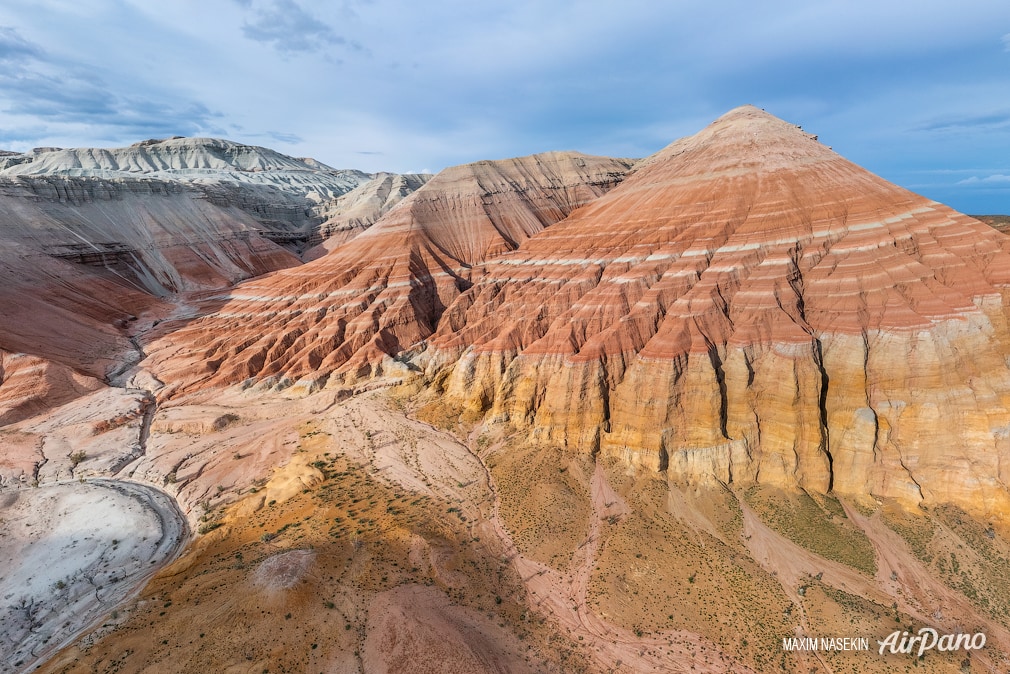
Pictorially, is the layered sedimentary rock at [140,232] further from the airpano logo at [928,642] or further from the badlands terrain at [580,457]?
the airpano logo at [928,642]

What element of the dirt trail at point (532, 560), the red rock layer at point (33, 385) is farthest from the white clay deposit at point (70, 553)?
the dirt trail at point (532, 560)

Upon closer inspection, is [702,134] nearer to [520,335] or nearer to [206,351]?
[520,335]

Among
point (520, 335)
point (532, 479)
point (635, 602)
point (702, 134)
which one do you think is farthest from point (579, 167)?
point (635, 602)

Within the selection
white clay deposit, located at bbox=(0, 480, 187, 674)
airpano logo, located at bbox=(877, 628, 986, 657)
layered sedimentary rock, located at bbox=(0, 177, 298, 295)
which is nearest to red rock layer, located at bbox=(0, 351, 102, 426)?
white clay deposit, located at bbox=(0, 480, 187, 674)

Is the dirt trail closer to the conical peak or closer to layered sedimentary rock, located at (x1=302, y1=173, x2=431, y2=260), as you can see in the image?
the conical peak

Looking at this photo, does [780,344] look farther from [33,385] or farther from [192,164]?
[192,164]

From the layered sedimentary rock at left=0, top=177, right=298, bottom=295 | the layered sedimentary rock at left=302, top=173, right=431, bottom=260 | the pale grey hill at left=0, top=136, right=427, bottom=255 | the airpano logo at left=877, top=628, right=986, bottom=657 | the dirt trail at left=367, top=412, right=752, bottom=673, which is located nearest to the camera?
the airpano logo at left=877, top=628, right=986, bottom=657
